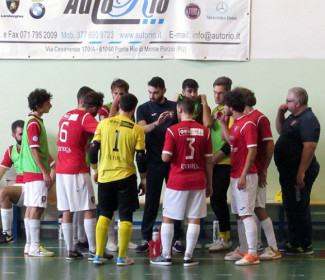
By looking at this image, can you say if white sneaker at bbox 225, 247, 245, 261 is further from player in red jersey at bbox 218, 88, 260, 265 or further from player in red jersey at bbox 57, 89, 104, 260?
player in red jersey at bbox 57, 89, 104, 260

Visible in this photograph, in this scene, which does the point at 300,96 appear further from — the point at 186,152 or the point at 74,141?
the point at 74,141

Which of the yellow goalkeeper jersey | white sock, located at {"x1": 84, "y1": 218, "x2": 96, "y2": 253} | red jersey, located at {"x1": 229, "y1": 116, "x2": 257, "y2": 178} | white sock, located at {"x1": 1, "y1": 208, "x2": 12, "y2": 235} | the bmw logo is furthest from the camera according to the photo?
the bmw logo

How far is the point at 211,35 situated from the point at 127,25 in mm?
1078

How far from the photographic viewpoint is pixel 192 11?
343 inches

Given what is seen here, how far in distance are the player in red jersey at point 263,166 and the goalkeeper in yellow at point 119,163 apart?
4.09 feet

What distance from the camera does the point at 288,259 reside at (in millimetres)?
7191

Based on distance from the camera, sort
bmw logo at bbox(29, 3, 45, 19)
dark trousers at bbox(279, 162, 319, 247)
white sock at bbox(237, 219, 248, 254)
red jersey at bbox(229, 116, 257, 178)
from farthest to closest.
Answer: bmw logo at bbox(29, 3, 45, 19), dark trousers at bbox(279, 162, 319, 247), white sock at bbox(237, 219, 248, 254), red jersey at bbox(229, 116, 257, 178)

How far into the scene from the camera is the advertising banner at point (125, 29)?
28.6ft

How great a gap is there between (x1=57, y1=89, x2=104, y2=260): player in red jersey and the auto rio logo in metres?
2.21

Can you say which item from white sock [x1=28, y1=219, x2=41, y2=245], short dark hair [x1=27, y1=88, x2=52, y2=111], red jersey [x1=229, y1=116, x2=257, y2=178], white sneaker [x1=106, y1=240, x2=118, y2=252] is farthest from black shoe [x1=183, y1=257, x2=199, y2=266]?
short dark hair [x1=27, y1=88, x2=52, y2=111]

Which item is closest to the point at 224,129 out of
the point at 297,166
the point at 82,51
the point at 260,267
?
the point at 297,166

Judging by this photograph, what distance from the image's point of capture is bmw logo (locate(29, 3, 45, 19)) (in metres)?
8.82

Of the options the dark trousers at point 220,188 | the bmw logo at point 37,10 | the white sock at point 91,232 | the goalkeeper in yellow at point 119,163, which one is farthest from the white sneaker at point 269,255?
the bmw logo at point 37,10

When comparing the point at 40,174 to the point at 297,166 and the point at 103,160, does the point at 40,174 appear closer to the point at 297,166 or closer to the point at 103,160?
the point at 103,160
